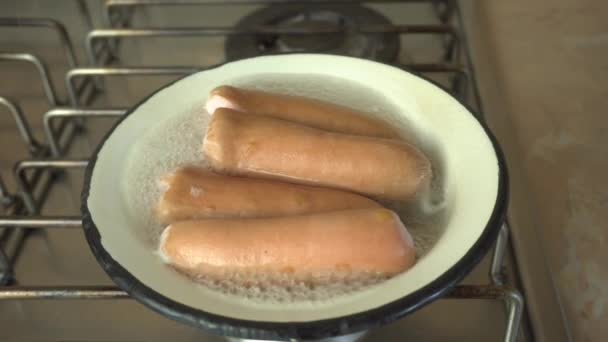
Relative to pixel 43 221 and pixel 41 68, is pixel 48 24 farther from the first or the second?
pixel 43 221

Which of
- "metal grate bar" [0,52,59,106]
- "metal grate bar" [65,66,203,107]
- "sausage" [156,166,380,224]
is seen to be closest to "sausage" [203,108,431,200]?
"sausage" [156,166,380,224]

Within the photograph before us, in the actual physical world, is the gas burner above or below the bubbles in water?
above

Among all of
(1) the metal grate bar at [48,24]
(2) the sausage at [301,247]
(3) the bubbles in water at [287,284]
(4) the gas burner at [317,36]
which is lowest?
(3) the bubbles in water at [287,284]

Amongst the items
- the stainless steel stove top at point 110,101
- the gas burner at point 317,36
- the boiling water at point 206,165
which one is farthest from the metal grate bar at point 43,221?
the gas burner at point 317,36

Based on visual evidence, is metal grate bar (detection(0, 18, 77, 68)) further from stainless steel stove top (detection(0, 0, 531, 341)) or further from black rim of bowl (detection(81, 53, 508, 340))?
black rim of bowl (detection(81, 53, 508, 340))

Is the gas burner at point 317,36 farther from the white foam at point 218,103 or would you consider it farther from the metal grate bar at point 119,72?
the white foam at point 218,103

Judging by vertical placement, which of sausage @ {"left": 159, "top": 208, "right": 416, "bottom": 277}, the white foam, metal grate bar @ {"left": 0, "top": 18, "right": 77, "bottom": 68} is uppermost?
metal grate bar @ {"left": 0, "top": 18, "right": 77, "bottom": 68}
